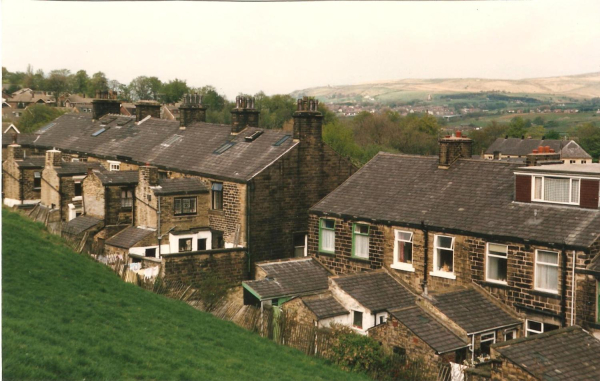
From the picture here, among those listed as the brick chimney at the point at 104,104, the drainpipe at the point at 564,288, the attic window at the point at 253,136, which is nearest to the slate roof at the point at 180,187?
the attic window at the point at 253,136

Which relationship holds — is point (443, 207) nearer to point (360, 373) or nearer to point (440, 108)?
point (360, 373)

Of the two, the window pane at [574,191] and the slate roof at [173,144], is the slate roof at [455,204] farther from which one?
the slate roof at [173,144]

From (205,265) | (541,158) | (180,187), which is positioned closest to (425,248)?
(541,158)

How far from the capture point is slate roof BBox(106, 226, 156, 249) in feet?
106

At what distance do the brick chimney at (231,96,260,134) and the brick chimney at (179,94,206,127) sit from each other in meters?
4.34

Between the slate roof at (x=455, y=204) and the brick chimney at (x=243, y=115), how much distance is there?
9.04 meters

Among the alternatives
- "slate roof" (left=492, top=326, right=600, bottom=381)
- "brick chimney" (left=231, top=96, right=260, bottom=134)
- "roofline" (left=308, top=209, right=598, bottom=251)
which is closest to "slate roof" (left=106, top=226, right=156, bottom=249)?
"brick chimney" (left=231, top=96, right=260, bottom=134)

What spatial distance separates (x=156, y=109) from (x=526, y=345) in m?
31.8

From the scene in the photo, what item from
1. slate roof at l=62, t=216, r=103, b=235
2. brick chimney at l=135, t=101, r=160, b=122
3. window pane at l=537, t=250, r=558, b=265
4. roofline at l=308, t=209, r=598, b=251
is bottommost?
slate roof at l=62, t=216, r=103, b=235

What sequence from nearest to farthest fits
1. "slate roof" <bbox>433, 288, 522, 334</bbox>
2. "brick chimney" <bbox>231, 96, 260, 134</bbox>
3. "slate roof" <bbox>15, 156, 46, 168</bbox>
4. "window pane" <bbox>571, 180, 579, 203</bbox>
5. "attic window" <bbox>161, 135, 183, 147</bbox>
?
"slate roof" <bbox>433, 288, 522, 334</bbox> → "window pane" <bbox>571, 180, 579, 203</bbox> → "brick chimney" <bbox>231, 96, 260, 134</bbox> → "attic window" <bbox>161, 135, 183, 147</bbox> → "slate roof" <bbox>15, 156, 46, 168</bbox>

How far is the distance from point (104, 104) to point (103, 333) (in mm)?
34633

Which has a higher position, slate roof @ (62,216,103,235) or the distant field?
the distant field

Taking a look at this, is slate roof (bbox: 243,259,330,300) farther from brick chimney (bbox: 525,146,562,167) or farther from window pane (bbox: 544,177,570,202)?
brick chimney (bbox: 525,146,562,167)

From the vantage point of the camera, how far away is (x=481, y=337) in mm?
21375
